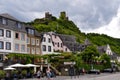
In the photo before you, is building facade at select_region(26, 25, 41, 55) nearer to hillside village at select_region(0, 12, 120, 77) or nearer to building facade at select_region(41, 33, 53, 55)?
hillside village at select_region(0, 12, 120, 77)

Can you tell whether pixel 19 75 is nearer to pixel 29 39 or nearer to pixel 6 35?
pixel 6 35

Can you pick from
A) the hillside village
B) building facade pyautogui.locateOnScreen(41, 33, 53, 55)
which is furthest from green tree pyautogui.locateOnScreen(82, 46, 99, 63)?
building facade pyautogui.locateOnScreen(41, 33, 53, 55)

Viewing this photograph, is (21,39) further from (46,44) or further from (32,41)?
(46,44)

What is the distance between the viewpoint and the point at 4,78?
5819 centimetres

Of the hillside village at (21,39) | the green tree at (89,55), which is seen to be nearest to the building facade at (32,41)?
the hillside village at (21,39)

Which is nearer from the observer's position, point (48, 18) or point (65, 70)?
point (65, 70)

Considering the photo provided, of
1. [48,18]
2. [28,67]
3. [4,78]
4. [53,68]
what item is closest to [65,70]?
[53,68]

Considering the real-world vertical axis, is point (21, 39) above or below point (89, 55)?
above

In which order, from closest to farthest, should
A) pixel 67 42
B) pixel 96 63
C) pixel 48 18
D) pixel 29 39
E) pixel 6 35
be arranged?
pixel 6 35 < pixel 29 39 < pixel 96 63 < pixel 67 42 < pixel 48 18

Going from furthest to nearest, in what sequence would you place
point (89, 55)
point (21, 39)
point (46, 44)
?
point (89, 55), point (46, 44), point (21, 39)

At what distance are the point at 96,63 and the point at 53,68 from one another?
1229 inches

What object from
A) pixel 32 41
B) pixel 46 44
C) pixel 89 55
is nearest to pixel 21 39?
pixel 32 41

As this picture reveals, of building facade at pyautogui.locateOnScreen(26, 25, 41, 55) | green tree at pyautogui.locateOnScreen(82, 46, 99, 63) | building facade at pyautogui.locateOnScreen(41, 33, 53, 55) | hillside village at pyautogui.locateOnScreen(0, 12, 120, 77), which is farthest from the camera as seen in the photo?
green tree at pyautogui.locateOnScreen(82, 46, 99, 63)

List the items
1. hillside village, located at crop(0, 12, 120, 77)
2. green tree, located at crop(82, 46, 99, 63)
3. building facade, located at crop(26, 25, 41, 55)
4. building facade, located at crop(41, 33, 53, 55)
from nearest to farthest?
hillside village, located at crop(0, 12, 120, 77) → building facade, located at crop(26, 25, 41, 55) → building facade, located at crop(41, 33, 53, 55) → green tree, located at crop(82, 46, 99, 63)
